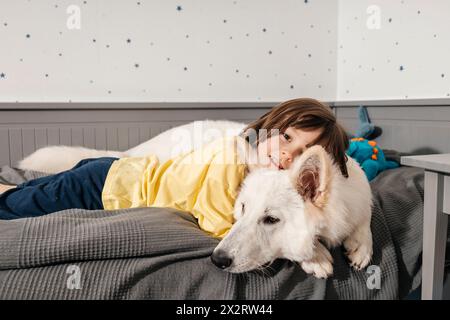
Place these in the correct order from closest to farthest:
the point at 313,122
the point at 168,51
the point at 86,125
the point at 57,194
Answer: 1. the point at 313,122
2. the point at 57,194
3. the point at 86,125
4. the point at 168,51

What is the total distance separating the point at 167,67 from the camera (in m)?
2.58

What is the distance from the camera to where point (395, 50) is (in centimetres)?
227

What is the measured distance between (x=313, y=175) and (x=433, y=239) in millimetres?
425

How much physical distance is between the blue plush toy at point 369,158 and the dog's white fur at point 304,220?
0.68m

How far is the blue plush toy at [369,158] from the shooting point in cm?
188

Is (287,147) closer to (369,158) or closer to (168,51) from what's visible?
(369,158)

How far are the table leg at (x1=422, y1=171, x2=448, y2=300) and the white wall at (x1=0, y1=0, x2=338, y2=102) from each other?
69.4 inches

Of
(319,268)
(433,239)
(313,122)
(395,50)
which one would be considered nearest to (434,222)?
(433,239)

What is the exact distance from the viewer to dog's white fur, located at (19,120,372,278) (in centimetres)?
107

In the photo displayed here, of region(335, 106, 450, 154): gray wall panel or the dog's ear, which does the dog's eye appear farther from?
region(335, 106, 450, 154): gray wall panel

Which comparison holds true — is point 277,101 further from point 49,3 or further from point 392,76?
point 49,3

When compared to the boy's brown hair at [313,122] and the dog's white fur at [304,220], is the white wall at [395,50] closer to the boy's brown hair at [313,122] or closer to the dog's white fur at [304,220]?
the boy's brown hair at [313,122]

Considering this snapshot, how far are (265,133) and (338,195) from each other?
444 mm

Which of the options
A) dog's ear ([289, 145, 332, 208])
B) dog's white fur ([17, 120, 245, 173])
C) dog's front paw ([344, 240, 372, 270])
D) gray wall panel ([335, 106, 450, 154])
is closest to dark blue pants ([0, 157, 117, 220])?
dog's white fur ([17, 120, 245, 173])
